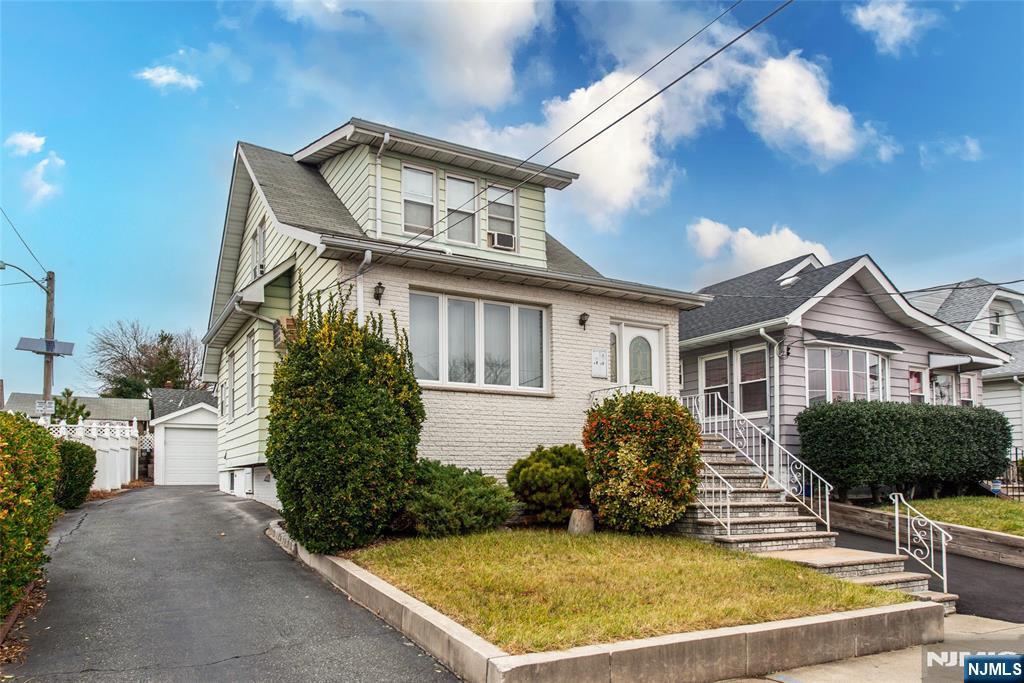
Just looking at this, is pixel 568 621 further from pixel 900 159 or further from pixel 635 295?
pixel 900 159

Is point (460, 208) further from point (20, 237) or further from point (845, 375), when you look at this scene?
point (20, 237)

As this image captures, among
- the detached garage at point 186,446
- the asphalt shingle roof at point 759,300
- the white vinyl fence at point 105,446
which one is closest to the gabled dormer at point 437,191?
the asphalt shingle roof at point 759,300

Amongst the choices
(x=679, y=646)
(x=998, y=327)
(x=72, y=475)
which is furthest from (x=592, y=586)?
(x=998, y=327)

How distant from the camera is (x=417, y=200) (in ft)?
46.8

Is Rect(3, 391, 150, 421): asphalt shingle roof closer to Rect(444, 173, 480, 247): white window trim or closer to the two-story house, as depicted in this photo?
the two-story house

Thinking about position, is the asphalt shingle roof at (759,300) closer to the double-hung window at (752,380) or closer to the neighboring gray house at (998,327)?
the double-hung window at (752,380)

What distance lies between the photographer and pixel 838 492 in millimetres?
14750

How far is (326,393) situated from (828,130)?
466 inches

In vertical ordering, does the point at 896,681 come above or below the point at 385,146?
below

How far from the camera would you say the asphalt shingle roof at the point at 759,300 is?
53.5 ft

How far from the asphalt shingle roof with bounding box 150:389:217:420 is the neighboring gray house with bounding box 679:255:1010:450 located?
23.3 metres

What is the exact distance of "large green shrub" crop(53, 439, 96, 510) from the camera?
13.9 m

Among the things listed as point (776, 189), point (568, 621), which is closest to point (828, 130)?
point (776, 189)

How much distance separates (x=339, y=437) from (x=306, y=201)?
257 inches
